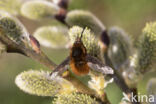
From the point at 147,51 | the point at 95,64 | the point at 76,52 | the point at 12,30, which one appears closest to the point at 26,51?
the point at 12,30

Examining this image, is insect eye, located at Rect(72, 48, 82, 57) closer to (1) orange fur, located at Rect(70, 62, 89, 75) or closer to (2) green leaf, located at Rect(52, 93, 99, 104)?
(1) orange fur, located at Rect(70, 62, 89, 75)

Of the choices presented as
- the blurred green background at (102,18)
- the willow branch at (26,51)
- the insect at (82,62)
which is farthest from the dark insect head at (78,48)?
the blurred green background at (102,18)

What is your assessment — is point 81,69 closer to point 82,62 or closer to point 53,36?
point 82,62

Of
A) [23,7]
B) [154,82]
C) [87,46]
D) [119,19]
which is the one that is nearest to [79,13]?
[23,7]

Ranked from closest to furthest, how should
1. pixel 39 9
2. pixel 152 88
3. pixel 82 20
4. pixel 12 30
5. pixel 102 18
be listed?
pixel 12 30, pixel 152 88, pixel 82 20, pixel 39 9, pixel 102 18

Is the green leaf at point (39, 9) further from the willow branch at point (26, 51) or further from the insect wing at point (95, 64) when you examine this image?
the insect wing at point (95, 64)

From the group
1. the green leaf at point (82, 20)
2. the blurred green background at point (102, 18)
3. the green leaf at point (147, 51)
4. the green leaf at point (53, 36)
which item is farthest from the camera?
the blurred green background at point (102, 18)
